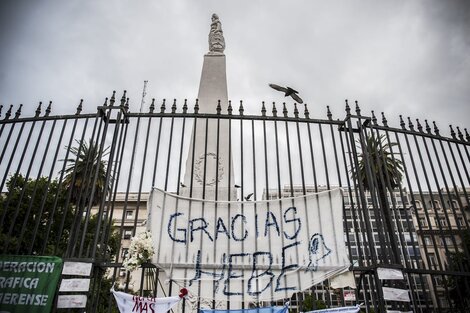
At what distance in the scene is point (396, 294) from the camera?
435 centimetres

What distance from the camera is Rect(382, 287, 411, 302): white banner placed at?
14.1ft

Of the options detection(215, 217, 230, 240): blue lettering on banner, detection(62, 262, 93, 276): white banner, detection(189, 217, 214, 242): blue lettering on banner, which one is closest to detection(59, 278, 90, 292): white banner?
detection(62, 262, 93, 276): white banner

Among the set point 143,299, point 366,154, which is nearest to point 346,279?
point 366,154

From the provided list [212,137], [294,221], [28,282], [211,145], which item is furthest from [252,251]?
[212,137]

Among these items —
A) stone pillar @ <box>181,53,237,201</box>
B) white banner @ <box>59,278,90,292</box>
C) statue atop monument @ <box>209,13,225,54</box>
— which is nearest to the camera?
white banner @ <box>59,278,90,292</box>

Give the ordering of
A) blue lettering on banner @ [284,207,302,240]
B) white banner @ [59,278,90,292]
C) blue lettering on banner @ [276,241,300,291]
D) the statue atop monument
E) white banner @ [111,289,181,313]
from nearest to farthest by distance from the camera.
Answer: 1. white banner @ [111,289,181,313]
2. white banner @ [59,278,90,292]
3. blue lettering on banner @ [276,241,300,291]
4. blue lettering on banner @ [284,207,302,240]
5. the statue atop monument

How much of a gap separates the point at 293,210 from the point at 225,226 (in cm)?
108

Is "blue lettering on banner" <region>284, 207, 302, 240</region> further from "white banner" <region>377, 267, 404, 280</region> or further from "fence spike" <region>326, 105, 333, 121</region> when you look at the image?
"fence spike" <region>326, 105, 333, 121</region>

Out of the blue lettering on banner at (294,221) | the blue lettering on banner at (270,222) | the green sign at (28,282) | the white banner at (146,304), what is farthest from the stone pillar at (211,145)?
the green sign at (28,282)

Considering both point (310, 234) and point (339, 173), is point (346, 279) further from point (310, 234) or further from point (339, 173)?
point (339, 173)

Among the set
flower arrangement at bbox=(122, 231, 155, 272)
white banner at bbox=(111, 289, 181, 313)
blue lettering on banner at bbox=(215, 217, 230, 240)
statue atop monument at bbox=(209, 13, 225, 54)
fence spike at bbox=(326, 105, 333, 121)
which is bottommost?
white banner at bbox=(111, 289, 181, 313)

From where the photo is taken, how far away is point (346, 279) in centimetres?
461

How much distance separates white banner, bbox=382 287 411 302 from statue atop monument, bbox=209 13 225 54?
8.00 m

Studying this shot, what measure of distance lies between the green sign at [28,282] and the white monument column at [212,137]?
2.46 meters
